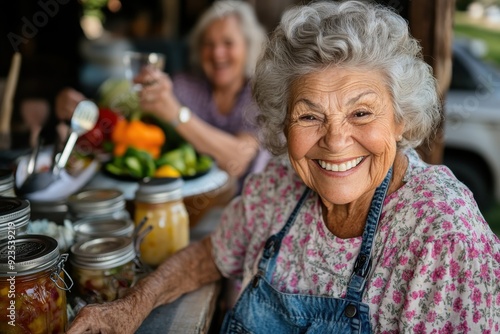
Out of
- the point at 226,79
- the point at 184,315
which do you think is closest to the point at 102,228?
the point at 184,315

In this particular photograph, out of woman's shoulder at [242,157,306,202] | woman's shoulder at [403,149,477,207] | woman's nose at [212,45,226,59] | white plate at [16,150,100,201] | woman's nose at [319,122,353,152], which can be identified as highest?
woman's nose at [319,122,353,152]

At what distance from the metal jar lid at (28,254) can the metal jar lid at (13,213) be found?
4 cm

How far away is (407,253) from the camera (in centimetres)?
143

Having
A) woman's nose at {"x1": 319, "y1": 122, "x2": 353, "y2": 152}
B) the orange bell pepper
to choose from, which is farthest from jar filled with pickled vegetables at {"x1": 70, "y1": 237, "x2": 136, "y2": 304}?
the orange bell pepper

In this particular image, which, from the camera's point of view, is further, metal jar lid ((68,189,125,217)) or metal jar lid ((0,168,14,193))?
metal jar lid ((68,189,125,217))

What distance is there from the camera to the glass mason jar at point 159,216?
1933mm

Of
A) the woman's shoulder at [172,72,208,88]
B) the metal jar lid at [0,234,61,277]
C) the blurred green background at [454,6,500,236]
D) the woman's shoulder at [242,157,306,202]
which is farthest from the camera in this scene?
the blurred green background at [454,6,500,236]

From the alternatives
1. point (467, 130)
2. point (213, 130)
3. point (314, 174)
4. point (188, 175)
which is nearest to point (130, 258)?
point (314, 174)

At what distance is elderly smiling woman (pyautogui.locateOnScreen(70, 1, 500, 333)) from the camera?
53.4 inches

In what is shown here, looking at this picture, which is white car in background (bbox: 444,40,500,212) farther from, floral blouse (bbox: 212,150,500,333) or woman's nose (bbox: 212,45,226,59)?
floral blouse (bbox: 212,150,500,333)

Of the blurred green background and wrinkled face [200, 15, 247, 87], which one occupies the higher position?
wrinkled face [200, 15, 247, 87]

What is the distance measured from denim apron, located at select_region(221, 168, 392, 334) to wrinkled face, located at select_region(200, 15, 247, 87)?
192 cm

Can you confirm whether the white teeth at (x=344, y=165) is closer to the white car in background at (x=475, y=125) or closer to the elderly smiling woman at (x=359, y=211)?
the elderly smiling woman at (x=359, y=211)

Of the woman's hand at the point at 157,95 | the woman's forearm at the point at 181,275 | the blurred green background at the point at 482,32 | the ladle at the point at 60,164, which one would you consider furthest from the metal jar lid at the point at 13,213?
the blurred green background at the point at 482,32
